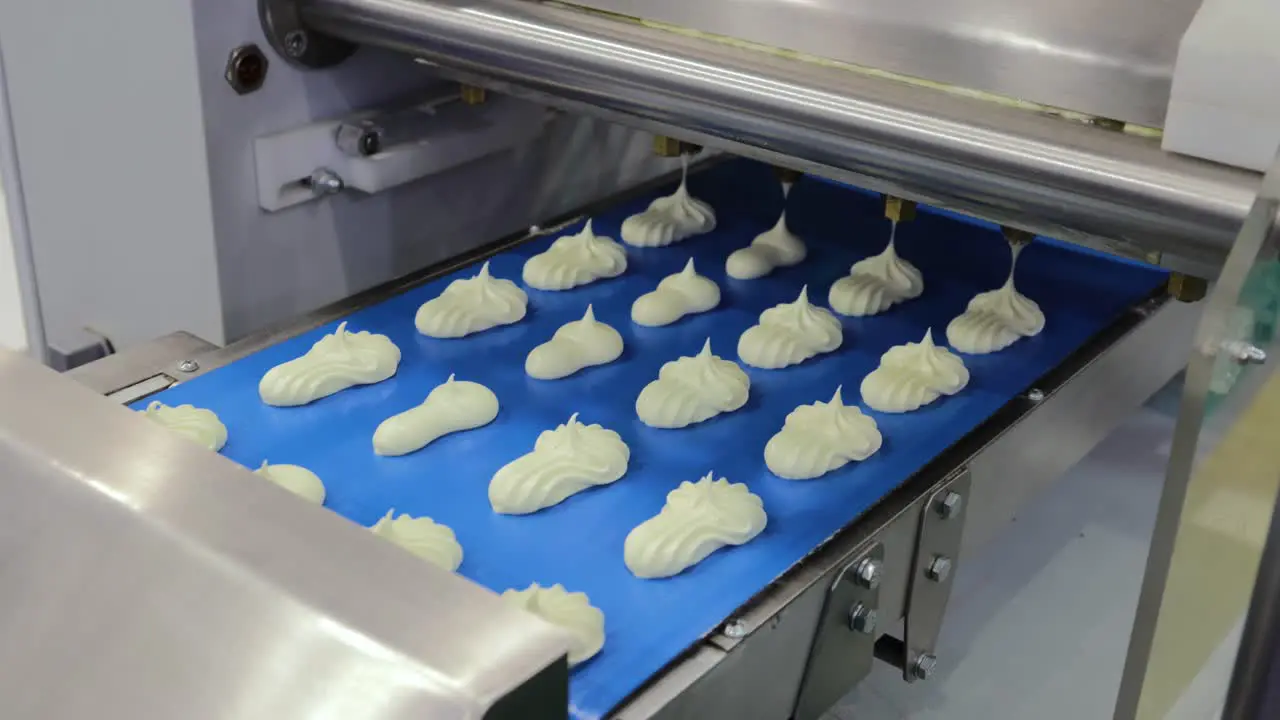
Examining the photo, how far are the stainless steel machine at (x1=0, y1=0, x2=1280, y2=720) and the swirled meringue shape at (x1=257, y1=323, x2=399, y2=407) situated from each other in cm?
12

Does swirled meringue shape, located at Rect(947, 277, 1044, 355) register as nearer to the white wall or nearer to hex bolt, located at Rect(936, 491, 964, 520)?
hex bolt, located at Rect(936, 491, 964, 520)

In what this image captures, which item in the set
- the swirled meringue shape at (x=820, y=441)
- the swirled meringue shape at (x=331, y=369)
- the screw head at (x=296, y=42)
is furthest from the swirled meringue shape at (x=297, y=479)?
the screw head at (x=296, y=42)

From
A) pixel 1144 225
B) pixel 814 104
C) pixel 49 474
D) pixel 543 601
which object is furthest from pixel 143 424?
pixel 1144 225

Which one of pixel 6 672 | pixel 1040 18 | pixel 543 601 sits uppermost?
pixel 1040 18

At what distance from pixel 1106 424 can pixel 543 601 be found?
0.96m

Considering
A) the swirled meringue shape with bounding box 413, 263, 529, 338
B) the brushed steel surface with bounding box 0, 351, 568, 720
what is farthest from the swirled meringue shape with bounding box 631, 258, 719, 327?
the brushed steel surface with bounding box 0, 351, 568, 720

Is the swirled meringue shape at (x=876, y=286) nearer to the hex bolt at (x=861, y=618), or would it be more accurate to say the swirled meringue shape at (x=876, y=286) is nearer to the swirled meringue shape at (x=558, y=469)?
the swirled meringue shape at (x=558, y=469)

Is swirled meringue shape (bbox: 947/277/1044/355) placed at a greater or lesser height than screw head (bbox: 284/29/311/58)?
lesser

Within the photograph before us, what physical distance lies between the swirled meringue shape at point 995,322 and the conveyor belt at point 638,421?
0.8 inches

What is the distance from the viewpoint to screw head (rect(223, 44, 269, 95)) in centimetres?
158

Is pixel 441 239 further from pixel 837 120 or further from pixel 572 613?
pixel 572 613

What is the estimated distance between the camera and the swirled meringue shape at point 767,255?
74.0 inches

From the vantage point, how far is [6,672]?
0.86 metres

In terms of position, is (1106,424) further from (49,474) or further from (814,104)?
(49,474)
